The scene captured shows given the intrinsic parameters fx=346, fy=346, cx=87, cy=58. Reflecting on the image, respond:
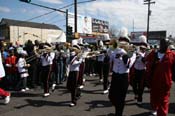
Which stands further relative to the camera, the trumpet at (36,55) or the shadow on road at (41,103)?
the trumpet at (36,55)

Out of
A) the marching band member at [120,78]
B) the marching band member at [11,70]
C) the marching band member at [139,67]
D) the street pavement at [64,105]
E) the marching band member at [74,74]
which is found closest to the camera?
the marching band member at [120,78]

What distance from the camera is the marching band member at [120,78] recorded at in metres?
8.12

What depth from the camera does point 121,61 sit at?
27.2 ft

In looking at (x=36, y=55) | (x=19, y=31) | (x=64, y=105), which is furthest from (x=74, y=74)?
(x=19, y=31)

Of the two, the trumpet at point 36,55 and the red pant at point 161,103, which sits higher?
the trumpet at point 36,55

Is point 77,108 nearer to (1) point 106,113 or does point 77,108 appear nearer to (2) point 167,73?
(1) point 106,113

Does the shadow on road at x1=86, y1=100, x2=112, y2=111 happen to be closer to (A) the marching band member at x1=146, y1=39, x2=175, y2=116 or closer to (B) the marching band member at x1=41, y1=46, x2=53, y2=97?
(B) the marching band member at x1=41, y1=46, x2=53, y2=97

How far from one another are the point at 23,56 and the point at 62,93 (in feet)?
7.07

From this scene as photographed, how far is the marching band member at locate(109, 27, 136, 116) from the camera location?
8.12 metres

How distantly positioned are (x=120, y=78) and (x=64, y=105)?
8.58ft

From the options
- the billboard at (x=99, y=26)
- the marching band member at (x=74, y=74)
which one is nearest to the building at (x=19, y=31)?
the billboard at (x=99, y=26)

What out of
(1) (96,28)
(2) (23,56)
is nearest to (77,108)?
(2) (23,56)

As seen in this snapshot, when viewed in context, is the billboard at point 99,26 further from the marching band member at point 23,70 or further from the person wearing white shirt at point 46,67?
the person wearing white shirt at point 46,67

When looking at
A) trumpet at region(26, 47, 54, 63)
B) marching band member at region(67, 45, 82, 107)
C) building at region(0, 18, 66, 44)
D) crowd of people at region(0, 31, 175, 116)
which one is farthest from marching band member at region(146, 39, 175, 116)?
building at region(0, 18, 66, 44)
